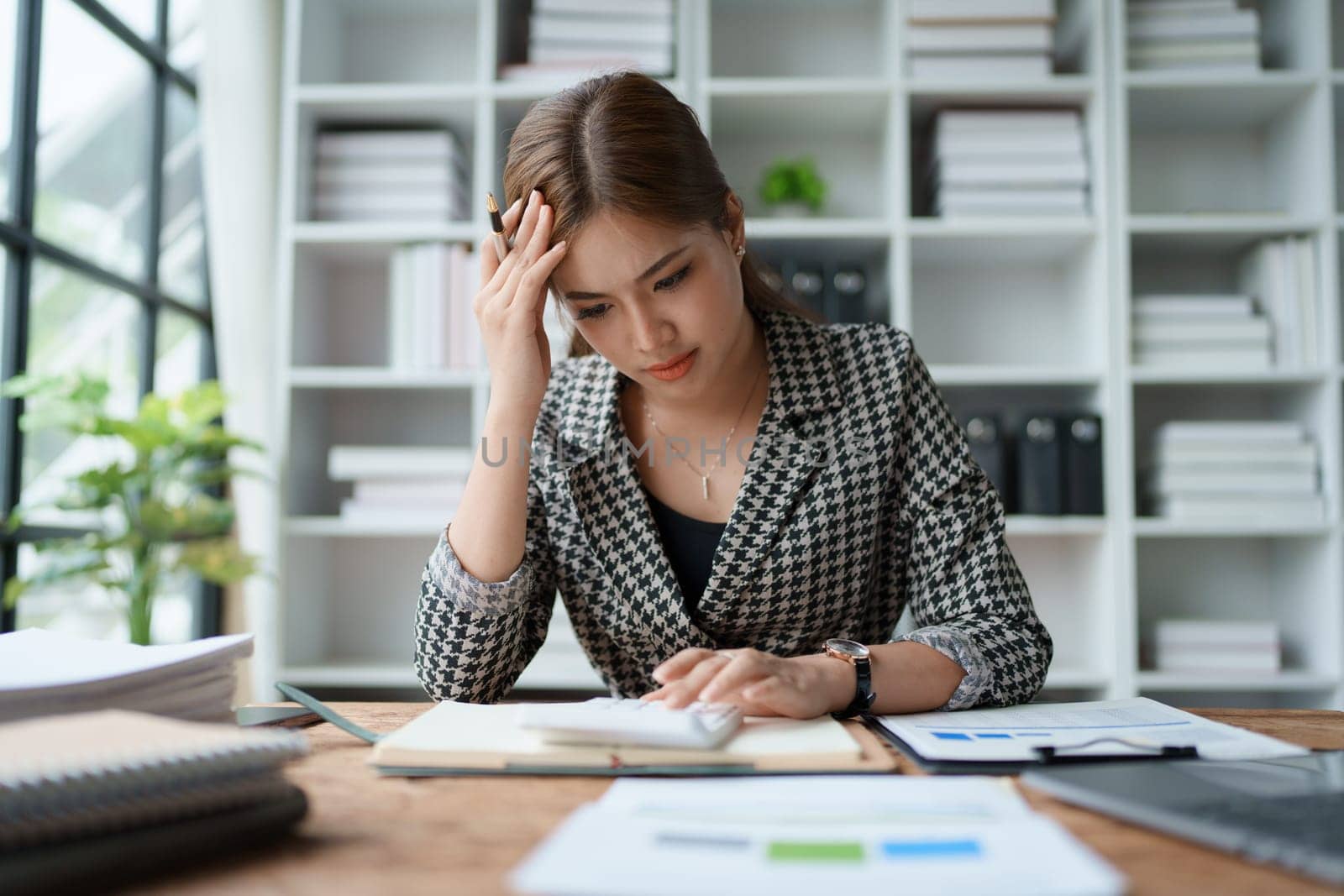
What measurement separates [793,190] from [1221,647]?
1.55m

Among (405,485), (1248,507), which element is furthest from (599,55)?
(1248,507)

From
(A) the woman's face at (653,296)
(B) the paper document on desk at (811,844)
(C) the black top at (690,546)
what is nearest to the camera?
(B) the paper document on desk at (811,844)

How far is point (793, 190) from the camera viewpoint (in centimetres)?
248

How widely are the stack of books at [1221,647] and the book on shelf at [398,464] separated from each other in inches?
70.9

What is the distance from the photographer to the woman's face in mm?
1101

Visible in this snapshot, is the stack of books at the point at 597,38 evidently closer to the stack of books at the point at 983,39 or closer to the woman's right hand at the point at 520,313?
the stack of books at the point at 983,39

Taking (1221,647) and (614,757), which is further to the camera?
(1221,647)

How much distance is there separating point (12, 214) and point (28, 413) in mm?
435

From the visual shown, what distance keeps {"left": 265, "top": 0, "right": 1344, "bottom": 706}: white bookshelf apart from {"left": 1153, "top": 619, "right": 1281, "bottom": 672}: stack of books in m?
0.05

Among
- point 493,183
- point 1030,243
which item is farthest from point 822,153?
point 493,183

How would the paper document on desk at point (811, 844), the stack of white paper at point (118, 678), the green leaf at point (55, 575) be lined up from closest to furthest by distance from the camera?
the paper document on desk at point (811, 844)
the stack of white paper at point (118, 678)
the green leaf at point (55, 575)

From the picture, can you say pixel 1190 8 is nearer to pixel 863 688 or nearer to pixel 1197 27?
pixel 1197 27

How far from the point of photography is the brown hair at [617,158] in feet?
3.61

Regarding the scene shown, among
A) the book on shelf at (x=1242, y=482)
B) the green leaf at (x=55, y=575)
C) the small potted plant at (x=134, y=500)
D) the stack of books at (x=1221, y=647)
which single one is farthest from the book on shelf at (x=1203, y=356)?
the green leaf at (x=55, y=575)
